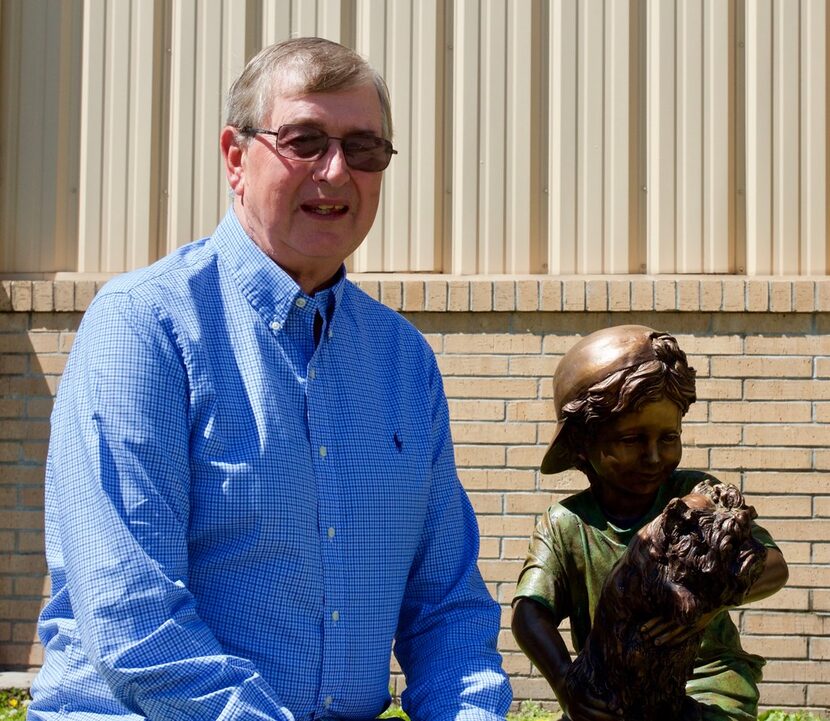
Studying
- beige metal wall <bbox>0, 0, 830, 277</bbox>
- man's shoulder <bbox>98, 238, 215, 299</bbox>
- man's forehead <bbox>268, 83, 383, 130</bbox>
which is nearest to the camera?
man's shoulder <bbox>98, 238, 215, 299</bbox>

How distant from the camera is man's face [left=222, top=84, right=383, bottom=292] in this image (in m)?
2.43

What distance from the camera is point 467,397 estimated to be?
5.33 metres

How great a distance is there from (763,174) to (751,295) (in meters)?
0.58

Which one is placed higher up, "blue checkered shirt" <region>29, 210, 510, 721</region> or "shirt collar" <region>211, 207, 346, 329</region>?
"shirt collar" <region>211, 207, 346, 329</region>

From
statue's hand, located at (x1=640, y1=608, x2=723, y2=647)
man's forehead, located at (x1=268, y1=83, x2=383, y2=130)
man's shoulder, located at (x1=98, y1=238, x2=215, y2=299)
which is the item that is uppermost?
man's forehead, located at (x1=268, y1=83, x2=383, y2=130)

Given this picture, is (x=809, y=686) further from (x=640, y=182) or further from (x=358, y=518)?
(x=358, y=518)

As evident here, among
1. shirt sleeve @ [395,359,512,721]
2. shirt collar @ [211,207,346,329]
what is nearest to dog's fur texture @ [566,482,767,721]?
A: shirt sleeve @ [395,359,512,721]

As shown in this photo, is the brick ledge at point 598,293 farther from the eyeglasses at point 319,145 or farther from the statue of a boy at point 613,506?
the eyeglasses at point 319,145

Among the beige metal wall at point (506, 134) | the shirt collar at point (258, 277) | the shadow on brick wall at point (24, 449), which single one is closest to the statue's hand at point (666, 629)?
the shirt collar at point (258, 277)

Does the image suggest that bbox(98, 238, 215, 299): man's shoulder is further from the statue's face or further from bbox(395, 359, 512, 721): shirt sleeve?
the statue's face

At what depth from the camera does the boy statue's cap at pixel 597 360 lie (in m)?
2.83

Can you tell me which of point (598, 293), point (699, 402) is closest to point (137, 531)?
point (598, 293)

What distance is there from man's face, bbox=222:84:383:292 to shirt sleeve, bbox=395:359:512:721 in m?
0.44

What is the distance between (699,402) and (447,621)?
9.61ft
